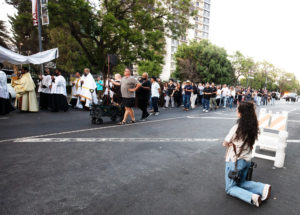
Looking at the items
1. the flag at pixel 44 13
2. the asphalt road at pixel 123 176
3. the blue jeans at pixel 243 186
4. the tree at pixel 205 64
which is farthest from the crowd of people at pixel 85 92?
the tree at pixel 205 64

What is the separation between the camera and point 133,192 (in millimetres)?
2928

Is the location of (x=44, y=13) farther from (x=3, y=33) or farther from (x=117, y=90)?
(x=3, y=33)

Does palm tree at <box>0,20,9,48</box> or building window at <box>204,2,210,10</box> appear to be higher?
building window at <box>204,2,210,10</box>

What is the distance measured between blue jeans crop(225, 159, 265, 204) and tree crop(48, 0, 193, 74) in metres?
Answer: 12.3

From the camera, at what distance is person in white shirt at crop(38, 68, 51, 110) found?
35.7ft

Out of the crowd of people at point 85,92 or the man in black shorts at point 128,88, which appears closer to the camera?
the man in black shorts at point 128,88

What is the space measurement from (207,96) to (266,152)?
8935 millimetres

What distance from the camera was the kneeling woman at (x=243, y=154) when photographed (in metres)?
2.79

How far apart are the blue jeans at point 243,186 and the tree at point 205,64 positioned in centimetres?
3832

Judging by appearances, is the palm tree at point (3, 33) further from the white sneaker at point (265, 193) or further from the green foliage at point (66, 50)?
the white sneaker at point (265, 193)

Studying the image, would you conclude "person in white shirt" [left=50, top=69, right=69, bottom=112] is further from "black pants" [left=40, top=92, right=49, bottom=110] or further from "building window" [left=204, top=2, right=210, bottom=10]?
"building window" [left=204, top=2, right=210, bottom=10]

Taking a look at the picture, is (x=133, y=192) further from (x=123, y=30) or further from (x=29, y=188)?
(x=123, y=30)

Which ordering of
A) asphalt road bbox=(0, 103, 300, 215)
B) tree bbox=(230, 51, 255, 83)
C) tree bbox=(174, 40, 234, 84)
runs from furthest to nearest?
tree bbox=(230, 51, 255, 83) → tree bbox=(174, 40, 234, 84) → asphalt road bbox=(0, 103, 300, 215)

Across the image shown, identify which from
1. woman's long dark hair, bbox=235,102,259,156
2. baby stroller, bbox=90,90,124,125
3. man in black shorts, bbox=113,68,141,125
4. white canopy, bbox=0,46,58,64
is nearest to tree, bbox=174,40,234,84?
white canopy, bbox=0,46,58,64
